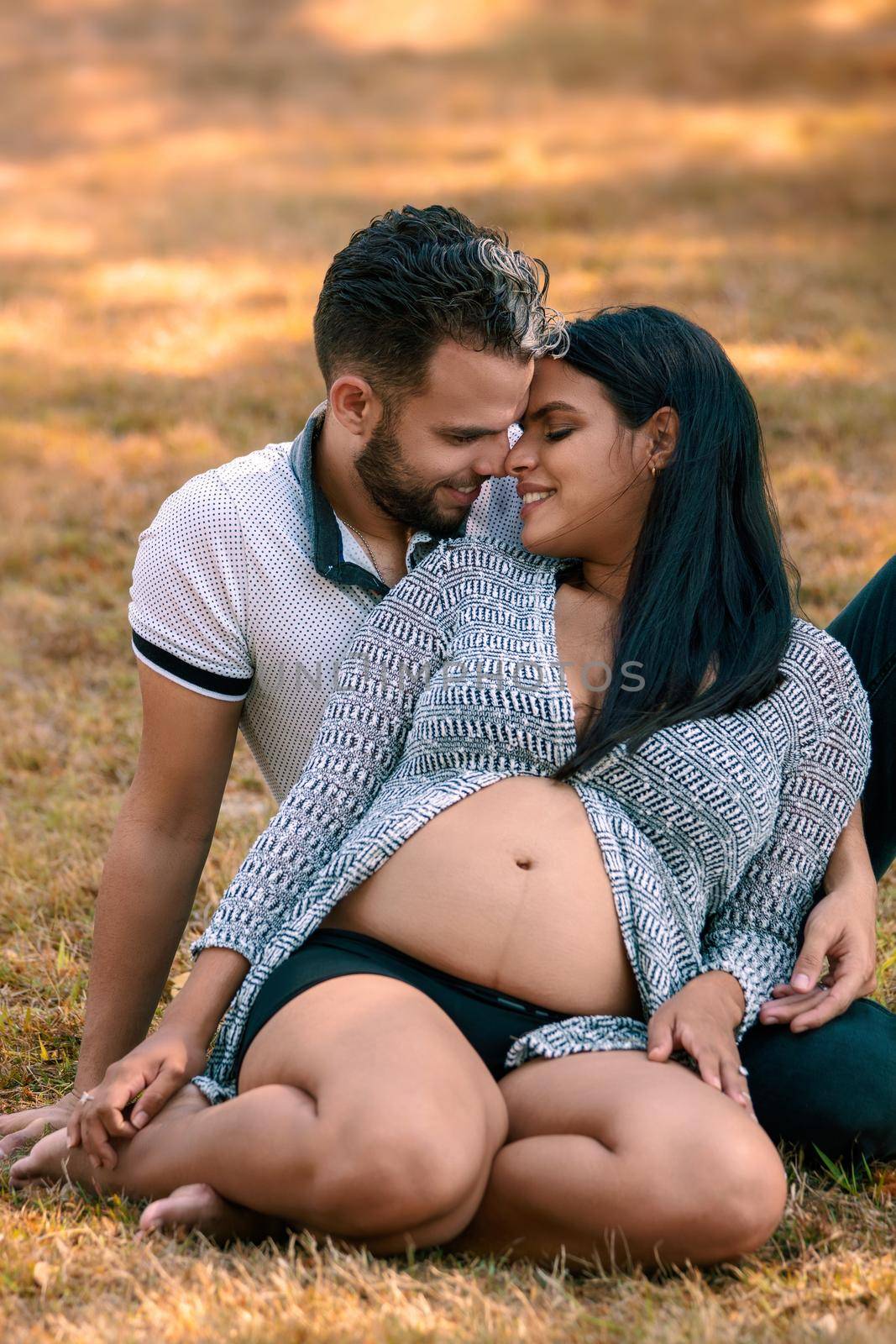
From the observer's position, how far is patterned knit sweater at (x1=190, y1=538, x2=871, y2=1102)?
7.98 ft

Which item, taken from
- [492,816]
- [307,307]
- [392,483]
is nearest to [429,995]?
[492,816]

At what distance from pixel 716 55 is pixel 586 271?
789 cm

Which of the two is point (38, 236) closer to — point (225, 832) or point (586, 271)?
point (586, 271)

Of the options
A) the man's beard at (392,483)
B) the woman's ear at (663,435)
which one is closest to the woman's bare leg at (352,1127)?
the man's beard at (392,483)

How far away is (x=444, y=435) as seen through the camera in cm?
282

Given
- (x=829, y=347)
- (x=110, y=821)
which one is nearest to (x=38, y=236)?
(x=829, y=347)

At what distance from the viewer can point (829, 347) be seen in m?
7.47

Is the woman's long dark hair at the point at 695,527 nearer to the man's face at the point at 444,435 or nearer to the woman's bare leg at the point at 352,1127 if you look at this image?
the man's face at the point at 444,435

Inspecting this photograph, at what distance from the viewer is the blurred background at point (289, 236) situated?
4727mm

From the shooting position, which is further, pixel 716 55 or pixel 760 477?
→ pixel 716 55

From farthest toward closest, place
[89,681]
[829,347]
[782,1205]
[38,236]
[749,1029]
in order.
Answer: [38,236], [829,347], [89,681], [749,1029], [782,1205]

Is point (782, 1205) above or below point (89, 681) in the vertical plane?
below

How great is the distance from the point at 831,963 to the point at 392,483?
120 cm

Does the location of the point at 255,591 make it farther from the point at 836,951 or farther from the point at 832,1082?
the point at 832,1082
